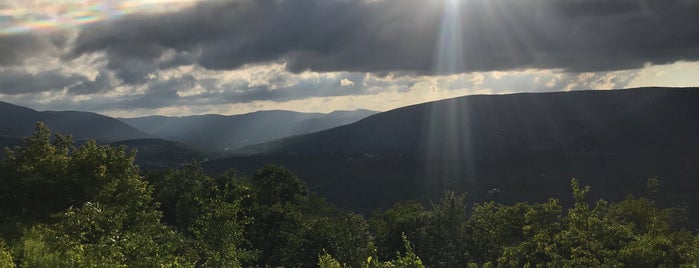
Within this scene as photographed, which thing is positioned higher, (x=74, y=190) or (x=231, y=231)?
(x=74, y=190)

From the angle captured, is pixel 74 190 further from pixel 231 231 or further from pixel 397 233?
pixel 397 233

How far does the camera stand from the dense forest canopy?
1048 inches

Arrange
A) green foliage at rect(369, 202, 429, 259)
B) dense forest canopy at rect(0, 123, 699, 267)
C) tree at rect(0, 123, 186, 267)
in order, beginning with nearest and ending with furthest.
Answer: dense forest canopy at rect(0, 123, 699, 267) → tree at rect(0, 123, 186, 267) → green foliage at rect(369, 202, 429, 259)

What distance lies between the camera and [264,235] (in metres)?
66.4

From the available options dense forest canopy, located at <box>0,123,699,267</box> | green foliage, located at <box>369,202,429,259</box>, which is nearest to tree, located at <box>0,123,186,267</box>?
dense forest canopy, located at <box>0,123,699,267</box>

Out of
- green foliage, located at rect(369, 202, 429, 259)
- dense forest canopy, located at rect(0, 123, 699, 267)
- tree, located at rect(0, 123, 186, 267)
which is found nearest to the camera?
dense forest canopy, located at rect(0, 123, 699, 267)

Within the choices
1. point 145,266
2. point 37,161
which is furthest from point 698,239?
point 37,161

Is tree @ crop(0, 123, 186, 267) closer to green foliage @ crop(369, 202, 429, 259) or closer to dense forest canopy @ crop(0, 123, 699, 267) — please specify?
dense forest canopy @ crop(0, 123, 699, 267)

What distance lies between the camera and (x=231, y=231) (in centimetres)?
3447

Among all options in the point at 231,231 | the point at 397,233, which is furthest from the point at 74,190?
the point at 397,233

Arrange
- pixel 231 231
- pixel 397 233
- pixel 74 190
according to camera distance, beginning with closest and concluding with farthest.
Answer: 1. pixel 231 231
2. pixel 74 190
3. pixel 397 233

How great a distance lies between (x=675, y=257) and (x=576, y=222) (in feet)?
23.0

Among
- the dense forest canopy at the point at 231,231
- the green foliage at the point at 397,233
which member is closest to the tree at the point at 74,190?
the dense forest canopy at the point at 231,231

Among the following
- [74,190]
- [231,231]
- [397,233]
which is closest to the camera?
[231,231]
